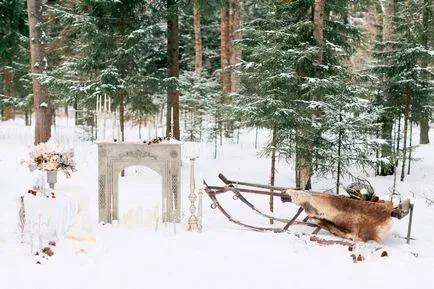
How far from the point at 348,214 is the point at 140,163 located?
3.57 metres

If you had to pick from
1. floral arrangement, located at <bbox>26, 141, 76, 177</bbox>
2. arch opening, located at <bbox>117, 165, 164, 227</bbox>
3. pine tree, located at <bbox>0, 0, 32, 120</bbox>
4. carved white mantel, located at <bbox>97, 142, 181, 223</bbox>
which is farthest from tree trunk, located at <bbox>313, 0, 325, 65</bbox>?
pine tree, located at <bbox>0, 0, 32, 120</bbox>

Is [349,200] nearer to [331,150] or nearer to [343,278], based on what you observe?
[343,278]

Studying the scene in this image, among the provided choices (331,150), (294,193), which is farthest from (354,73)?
(294,193)

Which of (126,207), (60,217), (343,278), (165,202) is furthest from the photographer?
(126,207)

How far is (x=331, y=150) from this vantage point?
10.6 meters

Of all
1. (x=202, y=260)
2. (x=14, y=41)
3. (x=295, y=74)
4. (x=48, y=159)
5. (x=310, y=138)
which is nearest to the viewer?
(x=202, y=260)

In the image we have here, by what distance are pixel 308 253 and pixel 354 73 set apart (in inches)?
270

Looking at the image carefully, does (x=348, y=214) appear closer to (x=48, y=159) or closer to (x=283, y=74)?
(x=283, y=74)

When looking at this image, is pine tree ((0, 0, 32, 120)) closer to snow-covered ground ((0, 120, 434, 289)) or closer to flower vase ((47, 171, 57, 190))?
snow-covered ground ((0, 120, 434, 289))

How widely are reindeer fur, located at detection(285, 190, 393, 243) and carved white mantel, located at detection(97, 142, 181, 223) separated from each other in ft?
6.67

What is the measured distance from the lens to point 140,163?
287 inches

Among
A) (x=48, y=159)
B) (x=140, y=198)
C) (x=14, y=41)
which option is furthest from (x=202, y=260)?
(x=14, y=41)

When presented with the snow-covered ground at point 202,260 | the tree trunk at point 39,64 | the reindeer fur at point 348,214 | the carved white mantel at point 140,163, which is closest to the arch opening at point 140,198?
the snow-covered ground at point 202,260

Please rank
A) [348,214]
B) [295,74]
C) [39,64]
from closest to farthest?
[348,214] < [295,74] < [39,64]
